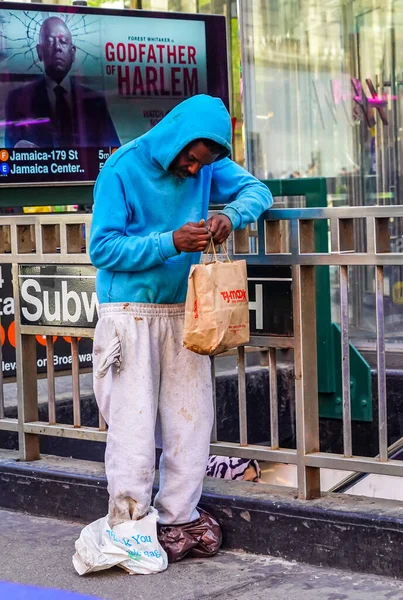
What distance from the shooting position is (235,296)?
3.74 metres

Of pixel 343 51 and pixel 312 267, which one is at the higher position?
pixel 343 51

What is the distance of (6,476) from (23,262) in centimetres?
101

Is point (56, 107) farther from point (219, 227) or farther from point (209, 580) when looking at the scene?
point (209, 580)

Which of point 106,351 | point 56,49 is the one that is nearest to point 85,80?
point 56,49

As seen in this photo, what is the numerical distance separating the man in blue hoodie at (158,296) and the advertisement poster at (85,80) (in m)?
2.41

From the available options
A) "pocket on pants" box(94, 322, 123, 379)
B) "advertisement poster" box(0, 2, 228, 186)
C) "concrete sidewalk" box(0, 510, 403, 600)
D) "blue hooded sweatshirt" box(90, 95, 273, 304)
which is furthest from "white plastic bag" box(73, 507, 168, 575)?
"advertisement poster" box(0, 2, 228, 186)

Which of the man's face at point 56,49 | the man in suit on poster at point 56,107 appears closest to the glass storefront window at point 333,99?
the man in suit on poster at point 56,107

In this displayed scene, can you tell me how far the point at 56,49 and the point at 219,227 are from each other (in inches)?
118

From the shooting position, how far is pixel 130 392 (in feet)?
12.8

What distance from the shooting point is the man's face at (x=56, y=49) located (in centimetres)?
626

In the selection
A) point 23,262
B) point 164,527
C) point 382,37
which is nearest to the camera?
point 164,527

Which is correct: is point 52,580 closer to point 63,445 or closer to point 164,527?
point 164,527

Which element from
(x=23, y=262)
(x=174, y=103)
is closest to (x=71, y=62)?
(x=174, y=103)

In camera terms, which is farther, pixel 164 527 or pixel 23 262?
pixel 23 262
